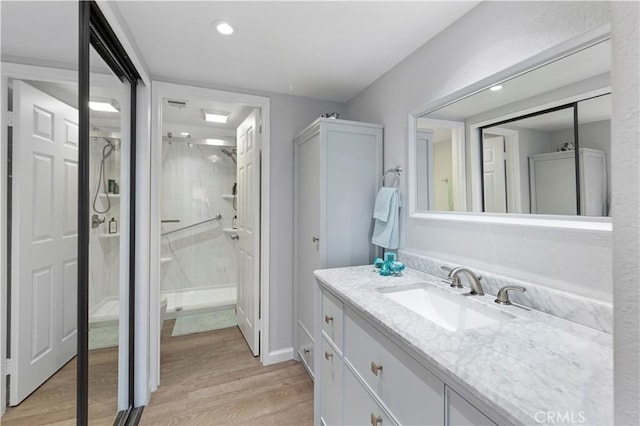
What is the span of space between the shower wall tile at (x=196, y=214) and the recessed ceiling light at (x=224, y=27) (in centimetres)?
276

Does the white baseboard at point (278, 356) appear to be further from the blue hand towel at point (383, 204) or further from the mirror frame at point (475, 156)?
the mirror frame at point (475, 156)

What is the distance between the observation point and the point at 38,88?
845 millimetres

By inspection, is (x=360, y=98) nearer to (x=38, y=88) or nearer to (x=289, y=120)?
(x=289, y=120)

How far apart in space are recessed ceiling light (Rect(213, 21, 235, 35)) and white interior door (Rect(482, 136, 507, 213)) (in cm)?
145

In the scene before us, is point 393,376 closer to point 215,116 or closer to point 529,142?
point 529,142

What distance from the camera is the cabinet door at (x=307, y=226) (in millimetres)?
2051

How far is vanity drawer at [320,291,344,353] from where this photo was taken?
4.46 ft

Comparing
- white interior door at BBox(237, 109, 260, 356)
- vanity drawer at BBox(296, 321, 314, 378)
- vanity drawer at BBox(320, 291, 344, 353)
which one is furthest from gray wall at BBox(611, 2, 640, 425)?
white interior door at BBox(237, 109, 260, 356)

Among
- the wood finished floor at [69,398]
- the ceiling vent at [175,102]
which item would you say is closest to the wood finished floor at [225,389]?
the wood finished floor at [69,398]

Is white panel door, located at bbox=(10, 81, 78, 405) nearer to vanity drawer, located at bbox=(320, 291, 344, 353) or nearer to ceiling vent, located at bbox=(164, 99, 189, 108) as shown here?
vanity drawer, located at bbox=(320, 291, 344, 353)

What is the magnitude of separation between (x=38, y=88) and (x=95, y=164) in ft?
1.75

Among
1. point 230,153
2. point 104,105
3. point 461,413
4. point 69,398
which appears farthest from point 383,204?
point 230,153

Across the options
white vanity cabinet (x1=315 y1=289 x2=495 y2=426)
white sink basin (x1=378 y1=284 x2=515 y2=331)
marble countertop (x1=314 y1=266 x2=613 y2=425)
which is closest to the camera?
marble countertop (x1=314 y1=266 x2=613 y2=425)

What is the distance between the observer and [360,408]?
117 cm
